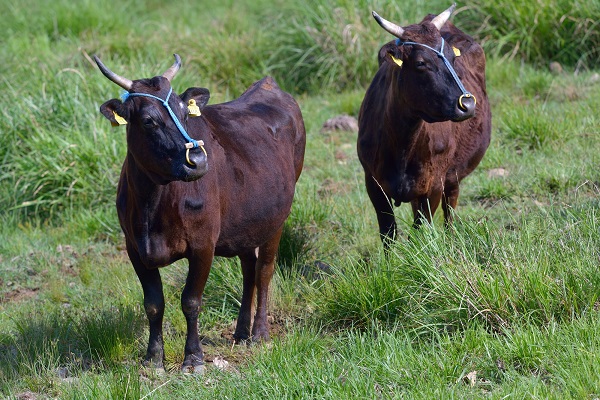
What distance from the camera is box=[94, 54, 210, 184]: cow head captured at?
5414mm

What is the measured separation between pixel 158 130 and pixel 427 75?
208 cm

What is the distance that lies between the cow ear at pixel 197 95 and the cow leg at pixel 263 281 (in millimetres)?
1205

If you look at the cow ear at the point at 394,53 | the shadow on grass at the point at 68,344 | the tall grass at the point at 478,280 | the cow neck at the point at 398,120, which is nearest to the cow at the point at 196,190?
the shadow on grass at the point at 68,344

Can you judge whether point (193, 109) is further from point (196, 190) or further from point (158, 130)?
point (196, 190)

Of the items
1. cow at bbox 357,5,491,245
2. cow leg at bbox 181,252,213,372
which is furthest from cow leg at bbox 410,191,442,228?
cow leg at bbox 181,252,213,372

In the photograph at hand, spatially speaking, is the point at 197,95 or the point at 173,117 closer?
the point at 173,117

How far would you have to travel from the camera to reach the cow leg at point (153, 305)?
5.98 meters

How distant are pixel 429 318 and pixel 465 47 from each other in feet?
10.6

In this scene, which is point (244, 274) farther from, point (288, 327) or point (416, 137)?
point (416, 137)

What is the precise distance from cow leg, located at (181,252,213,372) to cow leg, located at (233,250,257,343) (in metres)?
0.59

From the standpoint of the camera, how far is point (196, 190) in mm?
5801

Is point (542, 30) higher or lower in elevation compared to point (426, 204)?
higher

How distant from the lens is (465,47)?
8141 mm

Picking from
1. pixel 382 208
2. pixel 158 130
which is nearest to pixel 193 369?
pixel 158 130
